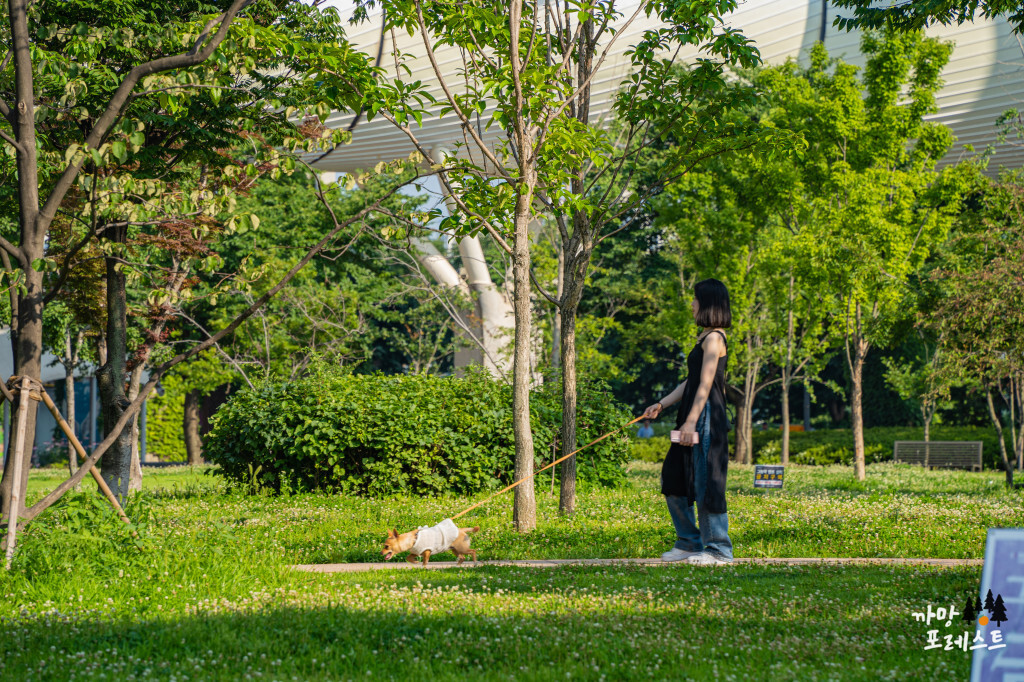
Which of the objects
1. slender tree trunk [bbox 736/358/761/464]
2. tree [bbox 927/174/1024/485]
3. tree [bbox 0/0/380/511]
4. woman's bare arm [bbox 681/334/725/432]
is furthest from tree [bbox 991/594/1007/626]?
slender tree trunk [bbox 736/358/761/464]

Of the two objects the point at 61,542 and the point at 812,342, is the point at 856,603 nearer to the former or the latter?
the point at 61,542

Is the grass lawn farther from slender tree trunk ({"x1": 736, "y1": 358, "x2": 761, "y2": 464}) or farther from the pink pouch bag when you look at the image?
slender tree trunk ({"x1": 736, "y1": 358, "x2": 761, "y2": 464})

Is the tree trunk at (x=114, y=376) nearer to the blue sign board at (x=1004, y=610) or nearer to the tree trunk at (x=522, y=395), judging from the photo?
the tree trunk at (x=522, y=395)

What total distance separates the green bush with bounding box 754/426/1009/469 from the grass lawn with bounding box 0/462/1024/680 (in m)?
19.3

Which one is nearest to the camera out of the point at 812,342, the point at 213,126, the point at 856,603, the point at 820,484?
the point at 856,603

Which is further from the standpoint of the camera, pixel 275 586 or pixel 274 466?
pixel 274 466

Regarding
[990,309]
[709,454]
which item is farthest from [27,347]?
[990,309]

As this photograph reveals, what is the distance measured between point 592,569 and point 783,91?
14597 millimetres

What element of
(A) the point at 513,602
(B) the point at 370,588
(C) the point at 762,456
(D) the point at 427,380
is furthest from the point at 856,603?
(C) the point at 762,456

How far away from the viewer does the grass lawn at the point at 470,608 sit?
3.97 m

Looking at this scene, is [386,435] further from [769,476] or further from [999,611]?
[999,611]

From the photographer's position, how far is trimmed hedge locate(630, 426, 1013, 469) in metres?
27.2

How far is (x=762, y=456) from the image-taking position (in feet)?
91.0

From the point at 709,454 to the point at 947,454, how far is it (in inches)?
820
